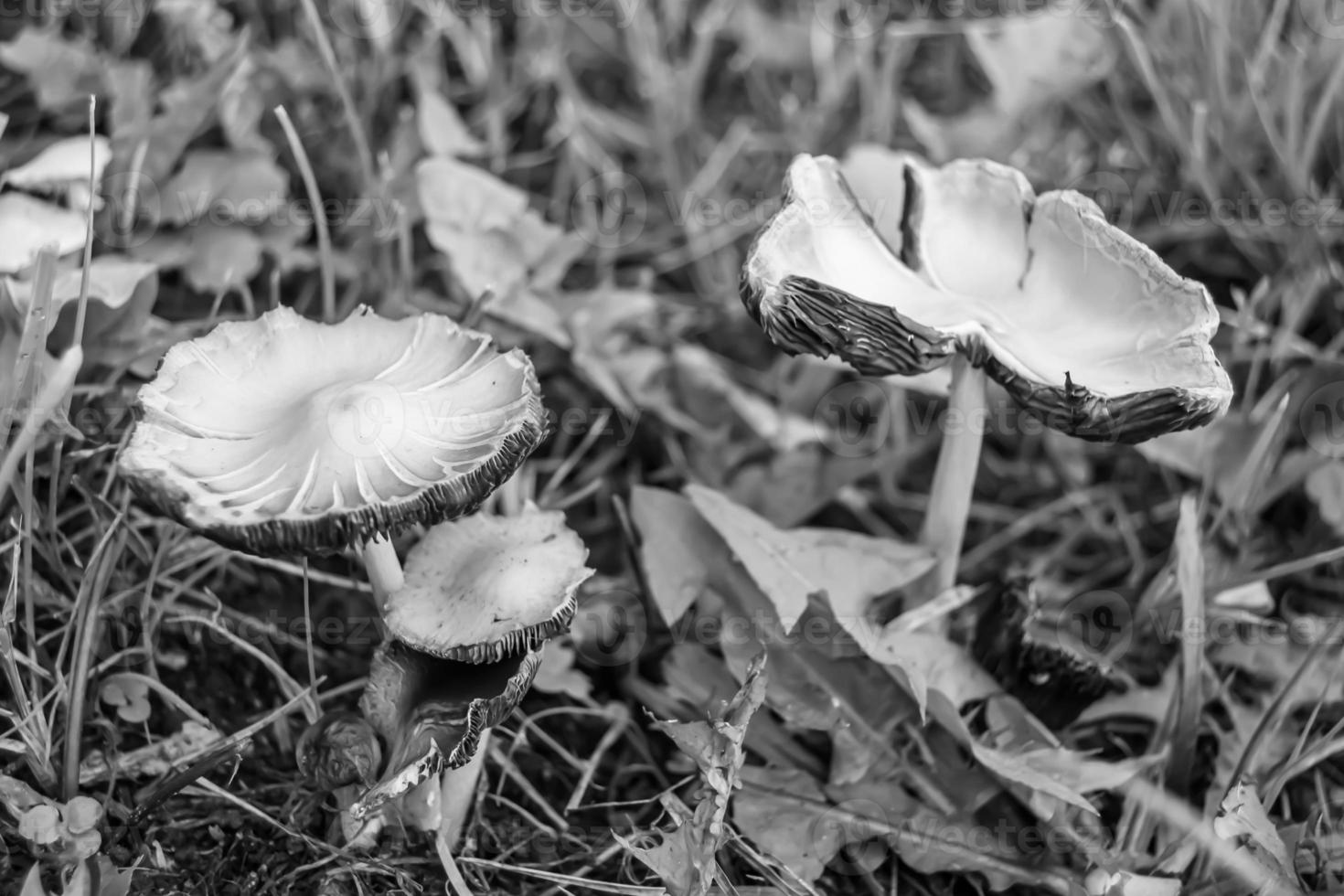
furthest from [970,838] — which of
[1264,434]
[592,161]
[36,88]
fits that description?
[36,88]

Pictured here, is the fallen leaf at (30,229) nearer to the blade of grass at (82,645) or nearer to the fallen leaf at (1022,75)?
the blade of grass at (82,645)

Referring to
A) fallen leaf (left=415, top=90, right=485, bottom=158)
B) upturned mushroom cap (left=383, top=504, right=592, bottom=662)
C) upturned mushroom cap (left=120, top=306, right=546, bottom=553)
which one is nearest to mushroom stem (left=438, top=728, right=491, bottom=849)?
upturned mushroom cap (left=383, top=504, right=592, bottom=662)

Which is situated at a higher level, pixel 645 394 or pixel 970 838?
pixel 645 394

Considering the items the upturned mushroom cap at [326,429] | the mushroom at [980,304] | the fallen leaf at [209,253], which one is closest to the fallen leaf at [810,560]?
the mushroom at [980,304]

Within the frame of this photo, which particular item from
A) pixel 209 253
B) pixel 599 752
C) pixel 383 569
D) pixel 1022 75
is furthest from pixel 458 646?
pixel 1022 75

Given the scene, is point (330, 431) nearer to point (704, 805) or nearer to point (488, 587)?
point (488, 587)

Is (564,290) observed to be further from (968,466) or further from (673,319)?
(968,466)

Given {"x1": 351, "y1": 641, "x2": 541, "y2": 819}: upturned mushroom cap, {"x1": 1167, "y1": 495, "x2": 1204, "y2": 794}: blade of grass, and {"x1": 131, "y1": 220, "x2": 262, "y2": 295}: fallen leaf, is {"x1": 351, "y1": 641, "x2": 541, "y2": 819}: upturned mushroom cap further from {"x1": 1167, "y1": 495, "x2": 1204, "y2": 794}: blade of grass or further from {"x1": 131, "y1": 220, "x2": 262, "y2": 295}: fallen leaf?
{"x1": 1167, "y1": 495, "x2": 1204, "y2": 794}: blade of grass
